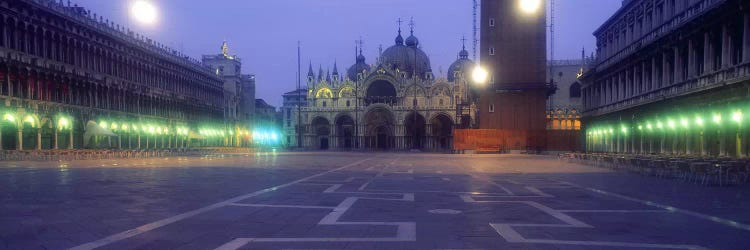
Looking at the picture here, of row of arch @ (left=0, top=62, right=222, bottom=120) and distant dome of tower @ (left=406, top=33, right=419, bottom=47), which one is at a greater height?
distant dome of tower @ (left=406, top=33, right=419, bottom=47)

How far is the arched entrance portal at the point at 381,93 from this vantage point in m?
109

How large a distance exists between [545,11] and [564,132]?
45.7 ft

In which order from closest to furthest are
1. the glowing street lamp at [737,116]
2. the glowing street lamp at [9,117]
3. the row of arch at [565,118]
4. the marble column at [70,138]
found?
the glowing street lamp at [737,116], the glowing street lamp at [9,117], the marble column at [70,138], the row of arch at [565,118]

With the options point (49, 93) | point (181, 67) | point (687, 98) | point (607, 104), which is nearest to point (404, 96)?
point (181, 67)

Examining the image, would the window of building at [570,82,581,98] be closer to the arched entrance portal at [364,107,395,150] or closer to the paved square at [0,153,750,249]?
the arched entrance portal at [364,107,395,150]

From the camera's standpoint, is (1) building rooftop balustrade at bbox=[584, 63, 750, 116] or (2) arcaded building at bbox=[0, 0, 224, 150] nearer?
(1) building rooftop balustrade at bbox=[584, 63, 750, 116]

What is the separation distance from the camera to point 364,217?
12.0 m

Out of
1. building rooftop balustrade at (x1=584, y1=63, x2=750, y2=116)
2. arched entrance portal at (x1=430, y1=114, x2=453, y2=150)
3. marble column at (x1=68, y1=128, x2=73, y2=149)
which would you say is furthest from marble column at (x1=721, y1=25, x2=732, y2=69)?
arched entrance portal at (x1=430, y1=114, x2=453, y2=150)

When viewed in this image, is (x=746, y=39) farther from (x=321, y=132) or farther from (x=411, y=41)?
A: (x=411, y=41)

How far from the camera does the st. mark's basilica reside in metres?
106

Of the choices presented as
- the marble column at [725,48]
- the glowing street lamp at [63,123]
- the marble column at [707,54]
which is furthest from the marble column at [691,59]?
the glowing street lamp at [63,123]

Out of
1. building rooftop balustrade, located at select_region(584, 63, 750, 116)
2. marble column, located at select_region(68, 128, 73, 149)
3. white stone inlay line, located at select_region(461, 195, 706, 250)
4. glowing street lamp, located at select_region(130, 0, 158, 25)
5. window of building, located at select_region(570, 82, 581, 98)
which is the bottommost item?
white stone inlay line, located at select_region(461, 195, 706, 250)

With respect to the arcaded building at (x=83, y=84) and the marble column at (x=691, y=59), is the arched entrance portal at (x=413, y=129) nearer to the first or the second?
the arcaded building at (x=83, y=84)

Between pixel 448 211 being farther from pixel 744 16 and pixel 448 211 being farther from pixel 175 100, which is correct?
pixel 175 100
